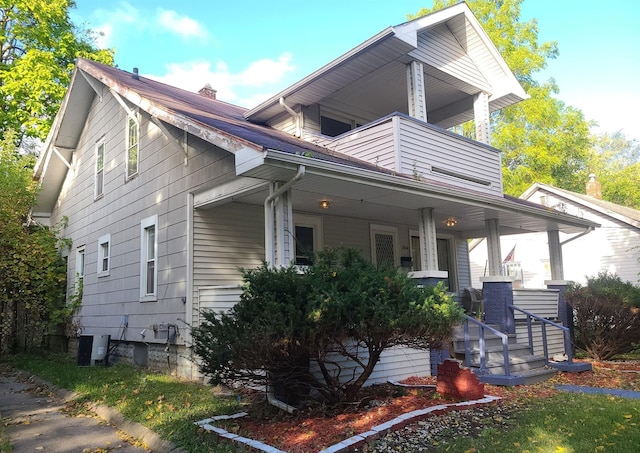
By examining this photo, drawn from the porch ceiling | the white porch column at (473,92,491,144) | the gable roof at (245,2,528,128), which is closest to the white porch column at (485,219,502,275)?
the porch ceiling

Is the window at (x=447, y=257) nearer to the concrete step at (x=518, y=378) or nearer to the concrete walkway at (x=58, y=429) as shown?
the concrete step at (x=518, y=378)

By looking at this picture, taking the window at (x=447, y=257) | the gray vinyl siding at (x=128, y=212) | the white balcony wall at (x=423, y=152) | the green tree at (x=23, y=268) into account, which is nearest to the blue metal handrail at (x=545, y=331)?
the white balcony wall at (x=423, y=152)

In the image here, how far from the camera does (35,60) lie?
771 inches

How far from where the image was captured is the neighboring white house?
1998 cm

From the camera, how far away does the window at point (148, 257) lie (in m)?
10.0

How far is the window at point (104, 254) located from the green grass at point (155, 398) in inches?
96.1

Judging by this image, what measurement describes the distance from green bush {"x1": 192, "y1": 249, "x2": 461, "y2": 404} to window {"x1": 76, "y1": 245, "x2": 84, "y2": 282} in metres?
9.62

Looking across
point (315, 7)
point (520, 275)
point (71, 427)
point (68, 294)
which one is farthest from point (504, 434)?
point (520, 275)

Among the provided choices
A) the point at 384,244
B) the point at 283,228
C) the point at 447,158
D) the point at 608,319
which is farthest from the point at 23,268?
the point at 608,319

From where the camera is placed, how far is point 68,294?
48.3ft

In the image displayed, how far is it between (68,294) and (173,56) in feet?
36.0

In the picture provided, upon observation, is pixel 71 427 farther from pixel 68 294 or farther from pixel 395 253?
pixel 68 294

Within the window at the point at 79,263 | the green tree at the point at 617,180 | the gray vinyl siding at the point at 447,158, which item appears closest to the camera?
the gray vinyl siding at the point at 447,158

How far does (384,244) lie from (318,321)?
23.8ft
